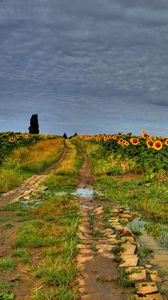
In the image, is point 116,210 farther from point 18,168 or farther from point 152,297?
point 18,168

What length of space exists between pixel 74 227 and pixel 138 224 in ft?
5.89

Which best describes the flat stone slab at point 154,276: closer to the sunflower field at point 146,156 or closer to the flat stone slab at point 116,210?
the flat stone slab at point 116,210

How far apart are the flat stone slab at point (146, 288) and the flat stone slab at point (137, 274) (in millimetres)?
202

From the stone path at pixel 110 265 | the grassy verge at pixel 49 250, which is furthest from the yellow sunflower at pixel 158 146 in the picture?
the stone path at pixel 110 265

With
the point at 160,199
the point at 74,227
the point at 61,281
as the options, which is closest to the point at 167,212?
the point at 160,199

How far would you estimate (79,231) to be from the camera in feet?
27.5

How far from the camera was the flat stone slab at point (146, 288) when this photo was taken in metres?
5.34

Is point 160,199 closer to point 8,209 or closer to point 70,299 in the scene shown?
point 8,209

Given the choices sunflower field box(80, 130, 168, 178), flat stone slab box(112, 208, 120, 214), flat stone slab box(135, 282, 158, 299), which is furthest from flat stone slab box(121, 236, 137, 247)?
sunflower field box(80, 130, 168, 178)

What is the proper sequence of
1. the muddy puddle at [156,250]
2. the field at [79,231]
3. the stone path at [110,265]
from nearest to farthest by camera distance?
1. the stone path at [110,265]
2. the field at [79,231]
3. the muddy puddle at [156,250]

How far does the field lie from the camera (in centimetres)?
578

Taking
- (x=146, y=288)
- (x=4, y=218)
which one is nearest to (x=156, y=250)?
(x=146, y=288)

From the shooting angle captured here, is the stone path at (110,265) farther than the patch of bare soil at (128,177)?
No

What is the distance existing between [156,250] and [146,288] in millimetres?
2066
